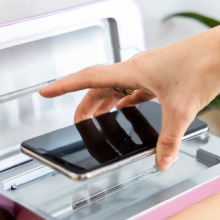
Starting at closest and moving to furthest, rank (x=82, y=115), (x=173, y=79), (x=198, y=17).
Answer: (x=173, y=79), (x=82, y=115), (x=198, y=17)

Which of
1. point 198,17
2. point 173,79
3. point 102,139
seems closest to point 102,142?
point 102,139

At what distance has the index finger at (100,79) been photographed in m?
A: 0.45

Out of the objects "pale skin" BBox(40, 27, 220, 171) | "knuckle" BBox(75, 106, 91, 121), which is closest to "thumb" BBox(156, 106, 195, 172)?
"pale skin" BBox(40, 27, 220, 171)

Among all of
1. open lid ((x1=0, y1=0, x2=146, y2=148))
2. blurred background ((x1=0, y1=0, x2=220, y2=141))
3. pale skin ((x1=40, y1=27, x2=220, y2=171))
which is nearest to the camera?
pale skin ((x1=40, y1=27, x2=220, y2=171))

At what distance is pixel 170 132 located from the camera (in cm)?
44

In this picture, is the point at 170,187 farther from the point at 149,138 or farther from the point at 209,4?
the point at 209,4

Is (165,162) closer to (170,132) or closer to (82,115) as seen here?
(170,132)

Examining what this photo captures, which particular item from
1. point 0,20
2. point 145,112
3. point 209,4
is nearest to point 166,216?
point 145,112

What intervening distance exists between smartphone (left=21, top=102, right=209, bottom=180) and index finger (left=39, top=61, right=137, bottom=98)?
7 centimetres

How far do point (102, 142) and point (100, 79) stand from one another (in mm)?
89

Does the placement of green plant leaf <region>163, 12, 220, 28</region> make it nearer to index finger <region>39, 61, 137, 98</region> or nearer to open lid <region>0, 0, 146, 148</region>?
open lid <region>0, 0, 146, 148</region>

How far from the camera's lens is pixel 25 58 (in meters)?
0.59

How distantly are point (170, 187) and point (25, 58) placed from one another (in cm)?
30

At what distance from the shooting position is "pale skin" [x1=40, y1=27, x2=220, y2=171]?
0.43 metres
